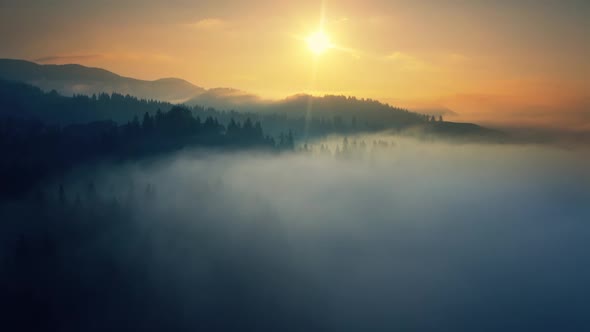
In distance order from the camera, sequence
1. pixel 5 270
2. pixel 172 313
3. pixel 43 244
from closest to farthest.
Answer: pixel 5 270 → pixel 43 244 → pixel 172 313

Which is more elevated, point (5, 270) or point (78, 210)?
point (78, 210)

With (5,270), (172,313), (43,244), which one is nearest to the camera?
(5,270)

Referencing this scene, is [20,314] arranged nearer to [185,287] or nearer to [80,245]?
[80,245]

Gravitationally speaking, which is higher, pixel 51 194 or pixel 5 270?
pixel 51 194

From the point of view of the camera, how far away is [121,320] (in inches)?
7028

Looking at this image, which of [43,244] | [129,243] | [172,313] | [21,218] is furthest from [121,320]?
[21,218]

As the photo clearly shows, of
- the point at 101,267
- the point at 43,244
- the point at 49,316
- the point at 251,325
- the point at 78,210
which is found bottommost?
the point at 251,325

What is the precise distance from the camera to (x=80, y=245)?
18325 cm

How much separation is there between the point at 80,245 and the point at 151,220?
3172cm

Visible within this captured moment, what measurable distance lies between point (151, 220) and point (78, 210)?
31.7m

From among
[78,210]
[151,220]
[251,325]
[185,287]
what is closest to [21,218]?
[78,210]

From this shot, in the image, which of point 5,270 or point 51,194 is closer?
point 5,270

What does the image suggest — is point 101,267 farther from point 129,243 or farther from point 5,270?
point 5,270

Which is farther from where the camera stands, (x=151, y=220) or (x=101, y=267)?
(x=151, y=220)
